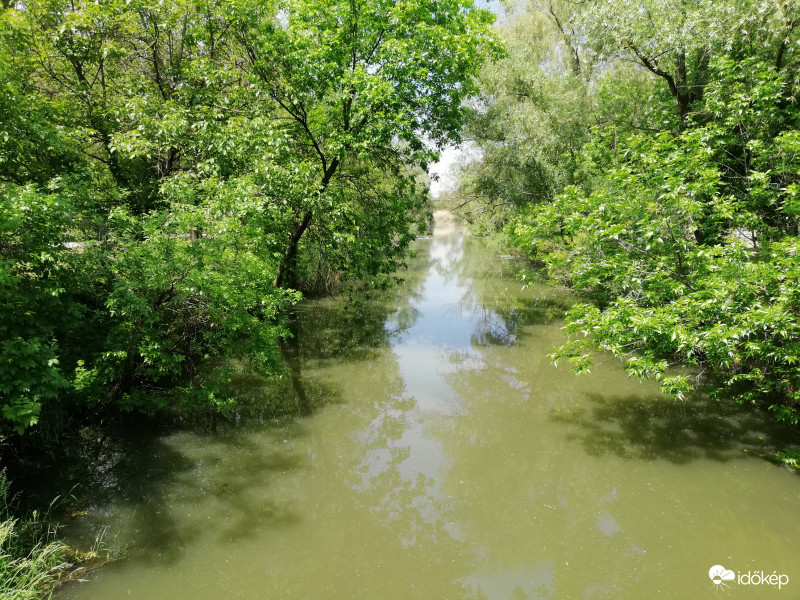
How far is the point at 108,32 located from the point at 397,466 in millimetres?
10036

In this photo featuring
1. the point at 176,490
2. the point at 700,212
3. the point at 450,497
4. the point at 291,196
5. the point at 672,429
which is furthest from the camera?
the point at 291,196

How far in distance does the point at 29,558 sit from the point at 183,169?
8.11 meters

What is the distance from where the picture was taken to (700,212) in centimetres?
645

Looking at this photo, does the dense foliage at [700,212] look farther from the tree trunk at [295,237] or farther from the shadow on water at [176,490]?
the tree trunk at [295,237]

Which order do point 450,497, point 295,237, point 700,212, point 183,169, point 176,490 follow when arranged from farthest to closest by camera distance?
point 295,237 < point 183,169 < point 700,212 < point 450,497 < point 176,490

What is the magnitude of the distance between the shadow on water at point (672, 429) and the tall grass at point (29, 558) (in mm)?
6666

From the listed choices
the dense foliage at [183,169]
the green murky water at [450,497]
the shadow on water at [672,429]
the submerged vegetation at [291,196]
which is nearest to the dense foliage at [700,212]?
the submerged vegetation at [291,196]

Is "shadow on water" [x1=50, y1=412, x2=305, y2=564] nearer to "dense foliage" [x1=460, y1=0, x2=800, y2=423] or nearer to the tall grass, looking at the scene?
the tall grass

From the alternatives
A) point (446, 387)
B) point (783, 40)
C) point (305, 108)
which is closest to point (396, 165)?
point (305, 108)

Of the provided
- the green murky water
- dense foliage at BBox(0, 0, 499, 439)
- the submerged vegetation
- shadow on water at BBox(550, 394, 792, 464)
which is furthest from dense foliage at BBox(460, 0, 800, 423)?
Answer: dense foliage at BBox(0, 0, 499, 439)

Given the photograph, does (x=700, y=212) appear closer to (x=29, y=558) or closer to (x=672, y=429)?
(x=672, y=429)

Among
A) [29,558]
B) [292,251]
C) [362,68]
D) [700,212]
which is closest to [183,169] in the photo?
[292,251]

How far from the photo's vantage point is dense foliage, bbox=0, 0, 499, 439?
5473 mm

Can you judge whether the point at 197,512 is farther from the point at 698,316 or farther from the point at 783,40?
the point at 783,40
